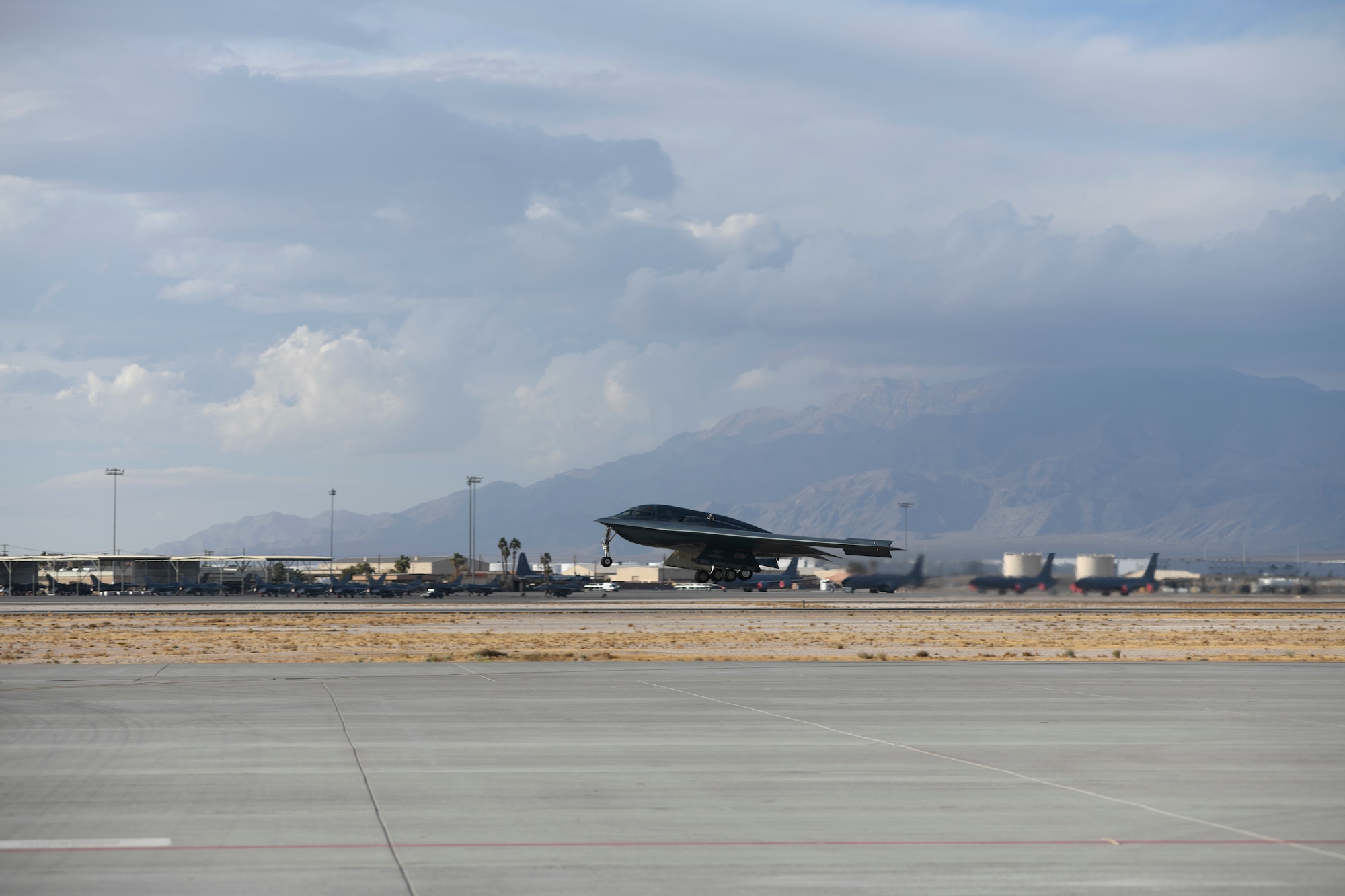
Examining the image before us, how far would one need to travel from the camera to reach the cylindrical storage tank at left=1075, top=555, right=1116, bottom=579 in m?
137

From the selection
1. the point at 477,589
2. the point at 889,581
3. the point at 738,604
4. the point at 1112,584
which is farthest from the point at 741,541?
the point at 477,589

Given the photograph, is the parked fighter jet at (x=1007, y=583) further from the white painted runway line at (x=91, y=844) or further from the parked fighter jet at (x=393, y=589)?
the white painted runway line at (x=91, y=844)

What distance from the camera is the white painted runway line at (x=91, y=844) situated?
1266 cm

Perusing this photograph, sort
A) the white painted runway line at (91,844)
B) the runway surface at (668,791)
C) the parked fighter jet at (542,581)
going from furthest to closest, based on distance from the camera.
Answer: the parked fighter jet at (542,581), the white painted runway line at (91,844), the runway surface at (668,791)

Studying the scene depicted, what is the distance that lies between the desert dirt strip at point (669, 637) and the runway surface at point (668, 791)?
1530 centimetres

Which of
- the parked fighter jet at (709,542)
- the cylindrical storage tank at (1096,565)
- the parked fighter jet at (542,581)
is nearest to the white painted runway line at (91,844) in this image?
the parked fighter jet at (709,542)

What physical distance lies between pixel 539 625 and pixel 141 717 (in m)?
45.2

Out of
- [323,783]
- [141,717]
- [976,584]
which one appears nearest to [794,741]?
[323,783]

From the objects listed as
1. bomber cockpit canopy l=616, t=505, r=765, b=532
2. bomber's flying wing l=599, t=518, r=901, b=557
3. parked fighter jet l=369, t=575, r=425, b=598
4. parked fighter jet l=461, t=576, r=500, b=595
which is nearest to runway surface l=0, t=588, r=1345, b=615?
parked fighter jet l=369, t=575, r=425, b=598

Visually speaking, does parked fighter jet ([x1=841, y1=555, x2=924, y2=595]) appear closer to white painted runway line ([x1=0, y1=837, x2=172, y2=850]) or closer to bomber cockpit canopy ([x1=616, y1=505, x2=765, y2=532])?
bomber cockpit canopy ([x1=616, y1=505, x2=765, y2=532])

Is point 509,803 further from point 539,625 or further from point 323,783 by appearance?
point 539,625

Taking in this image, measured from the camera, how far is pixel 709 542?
6769cm

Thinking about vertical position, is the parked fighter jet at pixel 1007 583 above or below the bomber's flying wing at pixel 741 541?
below

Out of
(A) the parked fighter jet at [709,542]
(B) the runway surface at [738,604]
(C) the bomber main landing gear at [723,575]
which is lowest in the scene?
(B) the runway surface at [738,604]
